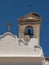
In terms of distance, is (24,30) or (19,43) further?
(24,30)

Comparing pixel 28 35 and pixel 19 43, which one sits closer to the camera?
pixel 19 43

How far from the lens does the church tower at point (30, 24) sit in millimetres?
30156

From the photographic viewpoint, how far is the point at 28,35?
2964cm

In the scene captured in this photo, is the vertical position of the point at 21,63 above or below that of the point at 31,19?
below

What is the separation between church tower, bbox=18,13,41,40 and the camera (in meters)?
30.2

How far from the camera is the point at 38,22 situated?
1190 inches

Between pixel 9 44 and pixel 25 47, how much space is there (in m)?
1.09

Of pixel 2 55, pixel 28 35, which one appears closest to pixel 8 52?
pixel 2 55

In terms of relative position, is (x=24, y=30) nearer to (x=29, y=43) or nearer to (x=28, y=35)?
(x=28, y=35)

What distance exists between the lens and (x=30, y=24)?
30438 mm

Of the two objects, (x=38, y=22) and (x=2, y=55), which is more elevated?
(x=38, y=22)

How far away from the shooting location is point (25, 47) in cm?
2686

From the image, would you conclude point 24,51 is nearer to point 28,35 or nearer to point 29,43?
point 29,43

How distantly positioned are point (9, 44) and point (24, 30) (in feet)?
12.2
